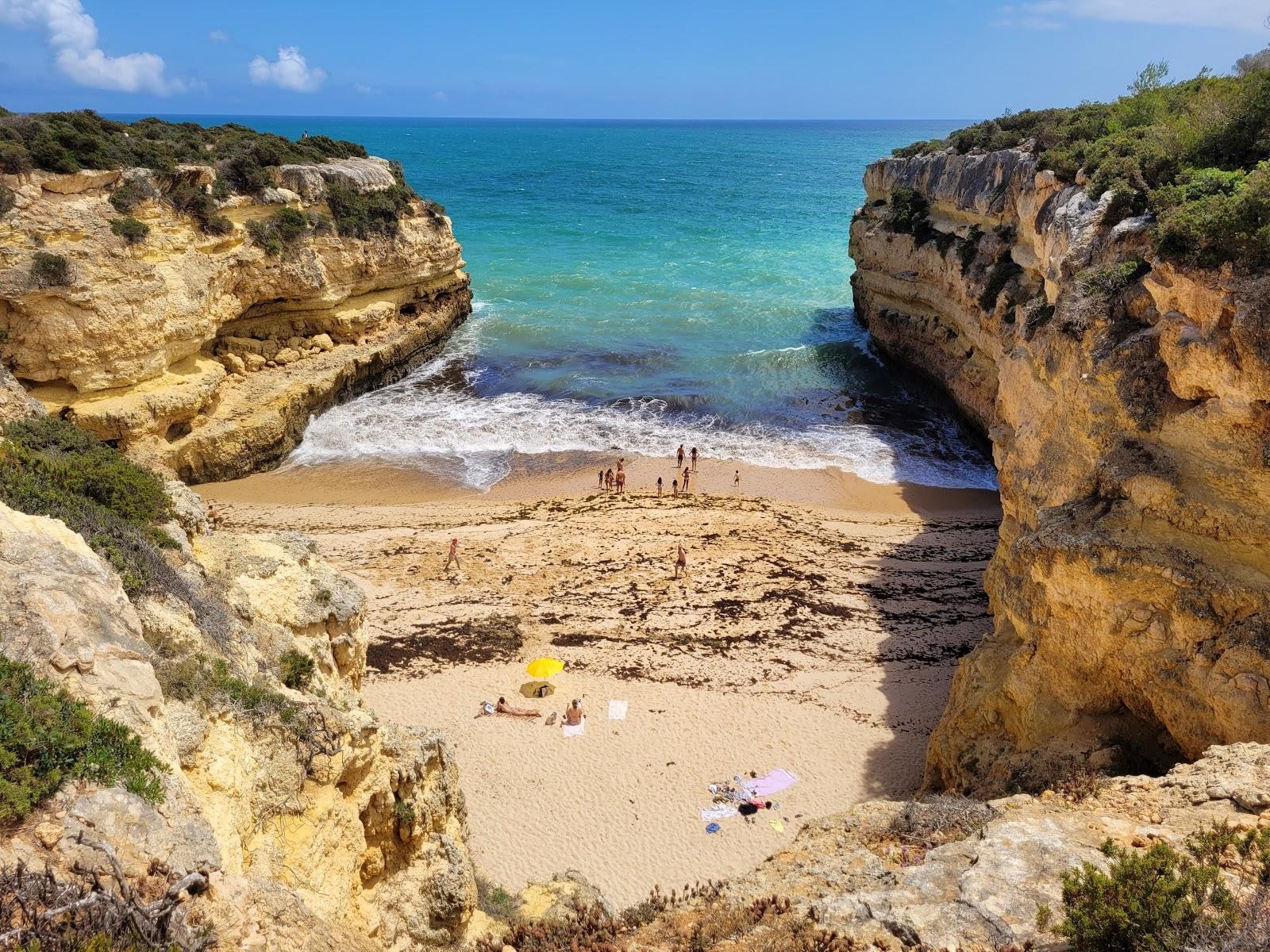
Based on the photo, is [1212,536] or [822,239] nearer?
[1212,536]

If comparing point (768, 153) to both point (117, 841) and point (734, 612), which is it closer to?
point (734, 612)

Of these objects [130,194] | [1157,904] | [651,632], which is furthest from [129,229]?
[1157,904]

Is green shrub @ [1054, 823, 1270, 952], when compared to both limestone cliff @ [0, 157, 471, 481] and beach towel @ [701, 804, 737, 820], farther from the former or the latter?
limestone cliff @ [0, 157, 471, 481]

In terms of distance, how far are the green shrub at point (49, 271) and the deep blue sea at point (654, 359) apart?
7777 millimetres

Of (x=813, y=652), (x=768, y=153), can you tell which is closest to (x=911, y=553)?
(x=813, y=652)

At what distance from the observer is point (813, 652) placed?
52.3 ft

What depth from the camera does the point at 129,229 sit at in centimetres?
2034

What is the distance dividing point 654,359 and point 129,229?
20.3 m

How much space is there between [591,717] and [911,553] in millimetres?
9795

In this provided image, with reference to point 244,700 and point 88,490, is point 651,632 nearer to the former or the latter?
point 88,490

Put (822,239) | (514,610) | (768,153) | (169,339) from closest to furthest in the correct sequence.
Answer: (514,610) → (169,339) → (822,239) → (768,153)

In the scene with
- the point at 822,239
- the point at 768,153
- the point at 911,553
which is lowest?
the point at 911,553

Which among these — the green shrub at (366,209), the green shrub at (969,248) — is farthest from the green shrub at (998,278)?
the green shrub at (366,209)

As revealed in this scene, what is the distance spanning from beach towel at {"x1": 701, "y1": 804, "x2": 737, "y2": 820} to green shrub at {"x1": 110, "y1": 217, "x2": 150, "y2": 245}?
1967cm
